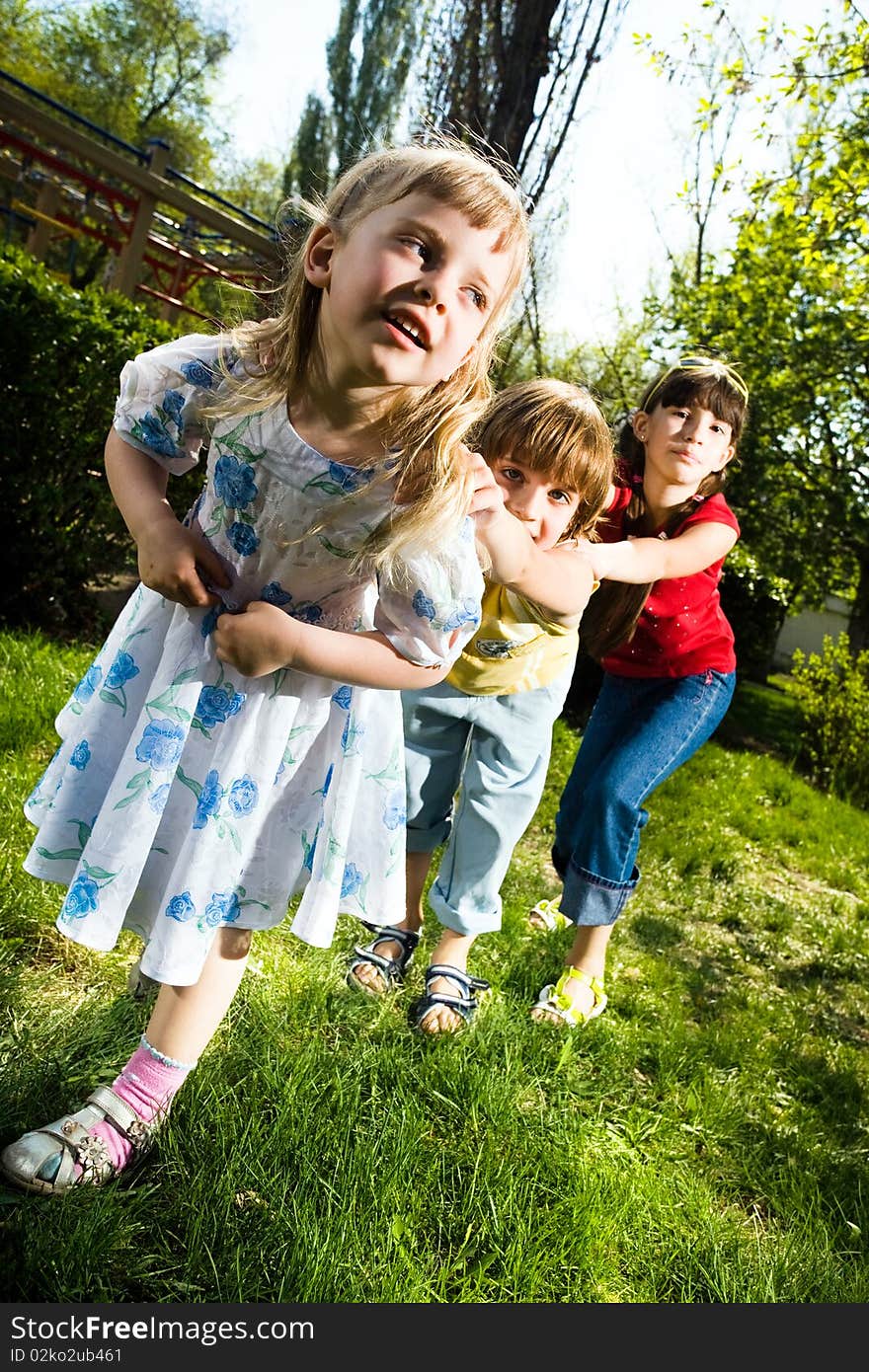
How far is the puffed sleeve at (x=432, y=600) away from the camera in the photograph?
1566mm

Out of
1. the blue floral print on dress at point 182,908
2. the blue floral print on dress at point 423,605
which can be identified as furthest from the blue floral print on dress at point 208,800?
the blue floral print on dress at point 423,605

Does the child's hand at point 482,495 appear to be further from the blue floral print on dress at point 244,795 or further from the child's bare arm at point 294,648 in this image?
the blue floral print on dress at point 244,795

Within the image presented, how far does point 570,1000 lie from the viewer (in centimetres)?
277

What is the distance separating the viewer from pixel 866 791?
8266mm

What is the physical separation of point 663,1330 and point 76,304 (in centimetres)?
427

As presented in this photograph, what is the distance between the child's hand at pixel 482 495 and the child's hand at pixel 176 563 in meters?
0.44

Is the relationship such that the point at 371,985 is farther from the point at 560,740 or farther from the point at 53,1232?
the point at 560,740

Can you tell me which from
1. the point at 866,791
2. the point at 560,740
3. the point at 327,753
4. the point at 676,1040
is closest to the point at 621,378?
the point at 866,791

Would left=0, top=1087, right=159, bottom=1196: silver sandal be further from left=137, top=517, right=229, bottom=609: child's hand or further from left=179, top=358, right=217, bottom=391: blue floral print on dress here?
left=179, top=358, right=217, bottom=391: blue floral print on dress

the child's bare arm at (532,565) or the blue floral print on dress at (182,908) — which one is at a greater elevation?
the child's bare arm at (532,565)

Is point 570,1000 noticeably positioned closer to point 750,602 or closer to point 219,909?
point 219,909

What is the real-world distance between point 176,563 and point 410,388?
1.50ft

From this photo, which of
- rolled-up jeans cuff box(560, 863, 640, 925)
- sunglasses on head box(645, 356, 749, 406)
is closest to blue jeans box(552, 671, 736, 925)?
rolled-up jeans cuff box(560, 863, 640, 925)

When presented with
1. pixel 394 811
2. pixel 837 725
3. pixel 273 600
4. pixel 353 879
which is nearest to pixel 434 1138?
pixel 353 879
